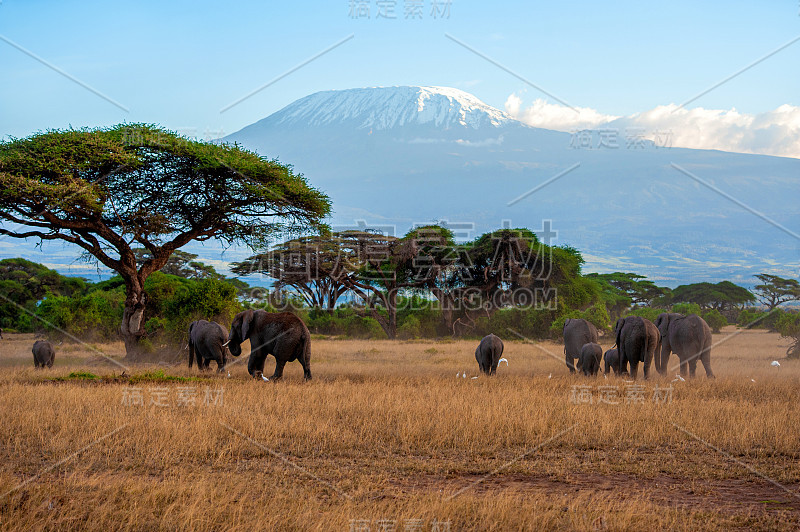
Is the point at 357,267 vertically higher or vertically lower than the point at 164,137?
lower

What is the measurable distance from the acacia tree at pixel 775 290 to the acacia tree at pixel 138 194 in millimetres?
57147

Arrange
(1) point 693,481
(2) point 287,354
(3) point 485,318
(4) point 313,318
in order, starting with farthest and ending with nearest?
(4) point 313,318 → (3) point 485,318 → (2) point 287,354 → (1) point 693,481

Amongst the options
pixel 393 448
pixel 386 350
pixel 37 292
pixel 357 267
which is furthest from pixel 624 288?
pixel 393 448

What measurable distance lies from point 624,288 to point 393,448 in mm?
64046

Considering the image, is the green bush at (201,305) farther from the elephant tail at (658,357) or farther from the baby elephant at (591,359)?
the elephant tail at (658,357)

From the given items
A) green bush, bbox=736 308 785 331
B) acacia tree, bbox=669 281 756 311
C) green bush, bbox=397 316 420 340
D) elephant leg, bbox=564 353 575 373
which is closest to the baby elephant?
elephant leg, bbox=564 353 575 373

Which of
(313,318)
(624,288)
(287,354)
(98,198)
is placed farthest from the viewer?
(624,288)

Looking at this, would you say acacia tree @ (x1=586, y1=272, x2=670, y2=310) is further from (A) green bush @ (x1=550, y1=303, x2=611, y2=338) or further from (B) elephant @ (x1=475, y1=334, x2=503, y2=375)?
(B) elephant @ (x1=475, y1=334, x2=503, y2=375)

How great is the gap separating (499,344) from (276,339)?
611 cm

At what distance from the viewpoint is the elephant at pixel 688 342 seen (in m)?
17.4

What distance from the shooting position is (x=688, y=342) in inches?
691

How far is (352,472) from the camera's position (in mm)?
7469

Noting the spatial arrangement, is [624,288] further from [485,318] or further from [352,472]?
[352,472]

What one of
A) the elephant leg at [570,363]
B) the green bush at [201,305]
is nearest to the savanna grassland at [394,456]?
the elephant leg at [570,363]
